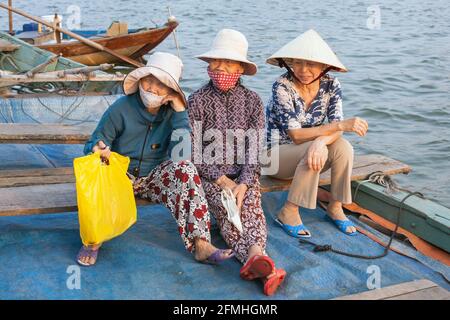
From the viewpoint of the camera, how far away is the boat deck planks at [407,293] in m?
2.60

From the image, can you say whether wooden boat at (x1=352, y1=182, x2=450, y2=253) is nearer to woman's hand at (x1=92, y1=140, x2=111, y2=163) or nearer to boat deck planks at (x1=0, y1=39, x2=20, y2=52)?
woman's hand at (x1=92, y1=140, x2=111, y2=163)

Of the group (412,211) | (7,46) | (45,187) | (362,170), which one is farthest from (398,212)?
(7,46)

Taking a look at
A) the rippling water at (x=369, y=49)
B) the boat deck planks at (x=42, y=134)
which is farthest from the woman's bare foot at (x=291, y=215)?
the rippling water at (x=369, y=49)

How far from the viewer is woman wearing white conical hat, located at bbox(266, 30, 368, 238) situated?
3.28m

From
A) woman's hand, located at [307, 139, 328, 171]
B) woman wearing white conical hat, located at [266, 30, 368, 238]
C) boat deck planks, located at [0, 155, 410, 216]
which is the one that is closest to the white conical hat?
woman wearing white conical hat, located at [266, 30, 368, 238]

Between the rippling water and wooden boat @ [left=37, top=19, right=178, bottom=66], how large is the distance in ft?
2.75

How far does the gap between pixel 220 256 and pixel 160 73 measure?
0.89 meters

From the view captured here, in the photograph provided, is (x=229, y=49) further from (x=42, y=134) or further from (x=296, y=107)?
(x=42, y=134)

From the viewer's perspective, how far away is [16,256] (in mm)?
2904

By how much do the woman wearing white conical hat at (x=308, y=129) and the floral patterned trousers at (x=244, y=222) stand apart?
284 mm

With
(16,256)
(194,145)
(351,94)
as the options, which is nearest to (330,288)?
(194,145)

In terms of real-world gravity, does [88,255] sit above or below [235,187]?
below

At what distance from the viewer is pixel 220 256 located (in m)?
2.85
